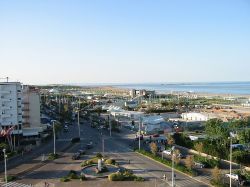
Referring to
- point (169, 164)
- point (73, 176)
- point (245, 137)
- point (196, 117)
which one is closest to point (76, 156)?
point (73, 176)

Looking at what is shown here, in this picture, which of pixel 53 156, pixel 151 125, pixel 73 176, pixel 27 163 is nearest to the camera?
pixel 73 176

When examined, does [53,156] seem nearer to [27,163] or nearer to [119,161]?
[27,163]

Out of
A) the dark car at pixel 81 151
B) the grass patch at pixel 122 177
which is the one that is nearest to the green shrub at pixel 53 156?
the dark car at pixel 81 151

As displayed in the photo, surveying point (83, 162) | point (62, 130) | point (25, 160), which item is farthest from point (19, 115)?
point (83, 162)

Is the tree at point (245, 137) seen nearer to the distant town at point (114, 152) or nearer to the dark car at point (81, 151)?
the distant town at point (114, 152)

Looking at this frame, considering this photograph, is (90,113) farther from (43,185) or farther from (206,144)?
(43,185)

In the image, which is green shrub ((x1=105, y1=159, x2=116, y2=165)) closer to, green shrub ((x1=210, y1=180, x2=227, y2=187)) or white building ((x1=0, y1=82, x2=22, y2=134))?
green shrub ((x1=210, y1=180, x2=227, y2=187))

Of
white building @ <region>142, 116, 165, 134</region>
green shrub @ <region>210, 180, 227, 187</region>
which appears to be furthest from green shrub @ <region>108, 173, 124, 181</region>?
white building @ <region>142, 116, 165, 134</region>

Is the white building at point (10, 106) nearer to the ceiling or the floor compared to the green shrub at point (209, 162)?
nearer to the ceiling

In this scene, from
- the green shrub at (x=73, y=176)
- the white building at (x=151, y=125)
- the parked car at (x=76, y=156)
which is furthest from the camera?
the white building at (x=151, y=125)
